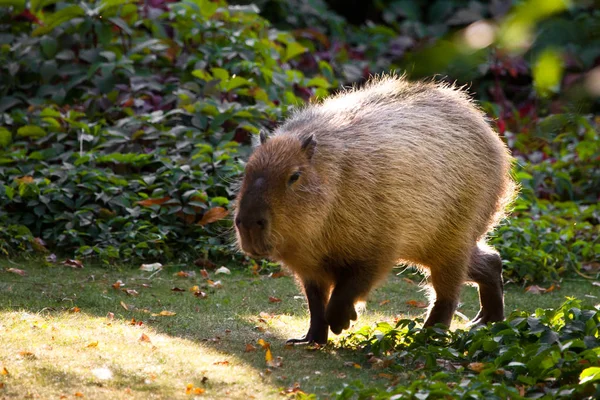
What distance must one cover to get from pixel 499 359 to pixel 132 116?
4923 millimetres

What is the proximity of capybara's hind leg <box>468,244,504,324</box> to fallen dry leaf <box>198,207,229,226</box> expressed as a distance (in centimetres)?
225

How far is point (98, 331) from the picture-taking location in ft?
14.9

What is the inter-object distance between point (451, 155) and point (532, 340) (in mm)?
1470

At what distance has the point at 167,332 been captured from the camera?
471 cm

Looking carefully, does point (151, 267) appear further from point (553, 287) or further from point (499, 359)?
point (499, 359)

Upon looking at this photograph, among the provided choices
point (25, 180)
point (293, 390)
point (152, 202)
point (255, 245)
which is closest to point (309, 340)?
point (255, 245)

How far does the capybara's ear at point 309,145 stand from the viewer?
4508 millimetres

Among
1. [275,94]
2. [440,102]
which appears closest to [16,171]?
[275,94]

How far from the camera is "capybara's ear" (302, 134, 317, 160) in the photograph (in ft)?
14.8

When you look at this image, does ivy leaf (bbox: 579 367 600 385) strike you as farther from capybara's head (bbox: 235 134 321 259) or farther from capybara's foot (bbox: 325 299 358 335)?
capybara's head (bbox: 235 134 321 259)

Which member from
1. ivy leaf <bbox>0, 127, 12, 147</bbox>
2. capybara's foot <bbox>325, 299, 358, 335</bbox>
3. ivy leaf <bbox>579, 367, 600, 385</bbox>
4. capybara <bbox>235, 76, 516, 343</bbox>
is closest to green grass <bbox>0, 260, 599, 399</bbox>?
capybara's foot <bbox>325, 299, 358, 335</bbox>

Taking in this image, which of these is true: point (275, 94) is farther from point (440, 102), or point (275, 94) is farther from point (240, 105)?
point (440, 102)

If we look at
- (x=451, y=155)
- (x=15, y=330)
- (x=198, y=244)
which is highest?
(x=451, y=155)

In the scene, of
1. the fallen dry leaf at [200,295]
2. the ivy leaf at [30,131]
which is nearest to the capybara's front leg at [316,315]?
the fallen dry leaf at [200,295]
